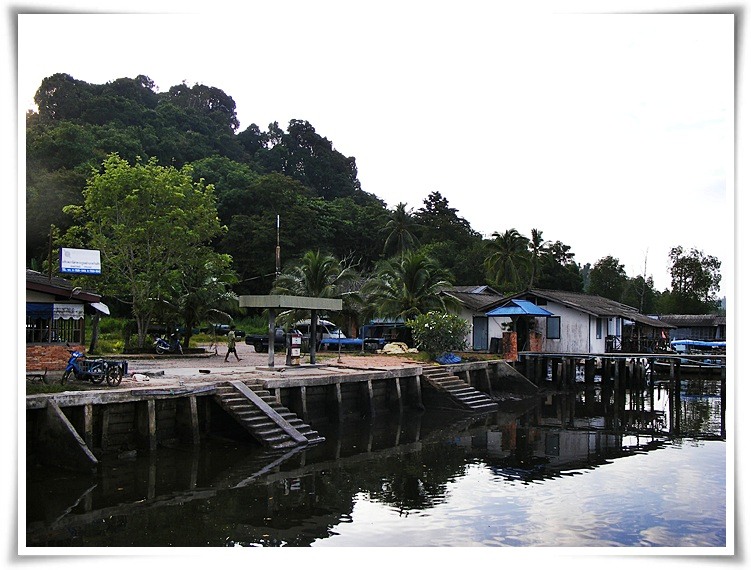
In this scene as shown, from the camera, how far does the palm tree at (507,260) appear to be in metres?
52.3

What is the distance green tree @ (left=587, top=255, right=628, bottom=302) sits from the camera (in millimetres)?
58312

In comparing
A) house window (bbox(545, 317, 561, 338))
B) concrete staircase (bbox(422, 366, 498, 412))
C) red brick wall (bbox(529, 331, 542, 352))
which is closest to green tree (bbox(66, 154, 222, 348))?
concrete staircase (bbox(422, 366, 498, 412))

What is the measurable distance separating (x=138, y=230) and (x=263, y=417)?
1489 centimetres

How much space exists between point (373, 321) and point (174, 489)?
82.1 ft

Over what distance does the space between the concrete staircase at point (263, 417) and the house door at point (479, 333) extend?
20.4 metres

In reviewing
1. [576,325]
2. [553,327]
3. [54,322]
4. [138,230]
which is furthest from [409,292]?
[54,322]

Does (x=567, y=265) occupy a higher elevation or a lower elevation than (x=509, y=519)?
higher

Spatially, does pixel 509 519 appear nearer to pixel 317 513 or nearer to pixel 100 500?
pixel 317 513

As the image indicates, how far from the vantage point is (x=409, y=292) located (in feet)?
113

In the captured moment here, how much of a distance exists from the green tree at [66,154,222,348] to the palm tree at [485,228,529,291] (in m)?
27.2

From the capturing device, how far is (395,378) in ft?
78.7

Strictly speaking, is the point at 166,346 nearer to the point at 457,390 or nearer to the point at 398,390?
the point at 398,390
